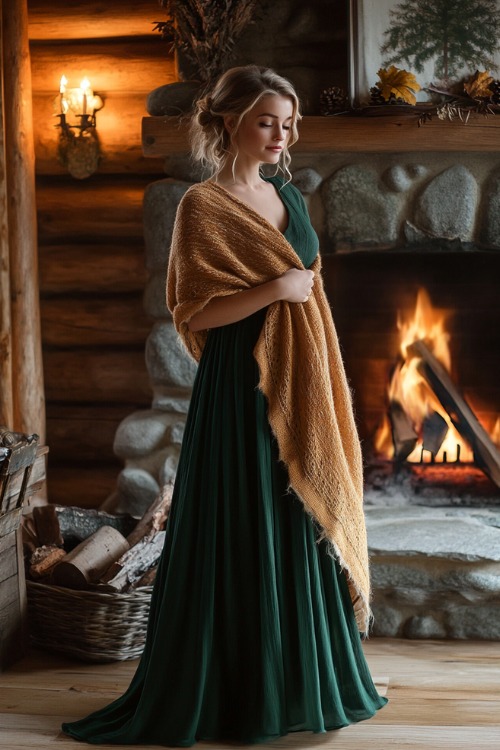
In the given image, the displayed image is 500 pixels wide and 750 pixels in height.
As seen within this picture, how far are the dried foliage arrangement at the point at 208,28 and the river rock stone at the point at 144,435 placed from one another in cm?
116

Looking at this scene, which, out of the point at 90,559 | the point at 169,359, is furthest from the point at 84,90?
the point at 90,559

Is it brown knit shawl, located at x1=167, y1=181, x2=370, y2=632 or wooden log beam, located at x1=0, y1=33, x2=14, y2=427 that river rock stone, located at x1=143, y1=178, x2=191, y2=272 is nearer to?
wooden log beam, located at x1=0, y1=33, x2=14, y2=427

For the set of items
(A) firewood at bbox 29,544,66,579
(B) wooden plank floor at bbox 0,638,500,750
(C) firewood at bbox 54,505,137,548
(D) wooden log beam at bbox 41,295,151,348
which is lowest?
(B) wooden plank floor at bbox 0,638,500,750

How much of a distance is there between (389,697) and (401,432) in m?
1.08

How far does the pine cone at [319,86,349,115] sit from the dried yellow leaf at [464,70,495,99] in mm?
386

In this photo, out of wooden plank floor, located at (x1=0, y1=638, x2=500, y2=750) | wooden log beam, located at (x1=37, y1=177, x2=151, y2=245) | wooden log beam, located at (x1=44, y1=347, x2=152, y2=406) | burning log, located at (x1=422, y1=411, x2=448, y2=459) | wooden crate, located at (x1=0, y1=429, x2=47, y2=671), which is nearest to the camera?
wooden plank floor, located at (x1=0, y1=638, x2=500, y2=750)

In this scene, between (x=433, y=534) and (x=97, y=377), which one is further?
(x=97, y=377)

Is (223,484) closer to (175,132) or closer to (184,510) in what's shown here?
(184,510)

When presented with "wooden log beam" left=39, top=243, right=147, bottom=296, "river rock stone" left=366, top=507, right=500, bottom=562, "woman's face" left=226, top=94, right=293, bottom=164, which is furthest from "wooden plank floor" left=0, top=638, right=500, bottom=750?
"wooden log beam" left=39, top=243, right=147, bottom=296

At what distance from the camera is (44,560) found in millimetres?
2990

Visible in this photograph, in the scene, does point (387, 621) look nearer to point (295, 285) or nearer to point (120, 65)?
point (295, 285)

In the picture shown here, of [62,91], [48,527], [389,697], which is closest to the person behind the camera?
[389,697]

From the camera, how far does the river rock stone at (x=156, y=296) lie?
10.8 feet

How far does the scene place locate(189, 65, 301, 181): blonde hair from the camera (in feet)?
7.11
